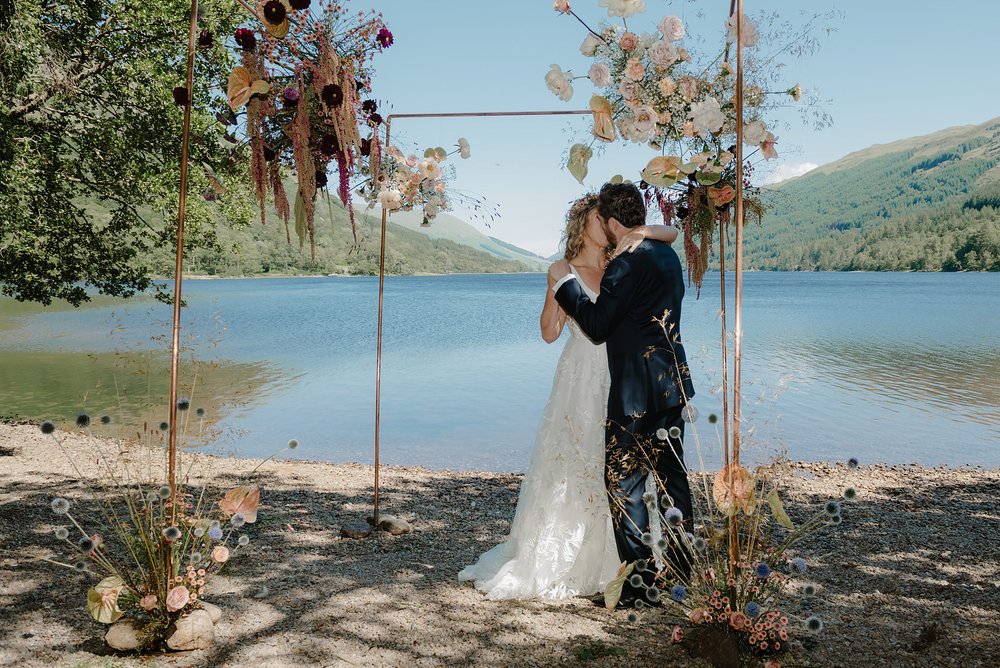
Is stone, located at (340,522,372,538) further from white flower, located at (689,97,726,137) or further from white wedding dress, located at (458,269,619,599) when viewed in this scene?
white flower, located at (689,97,726,137)

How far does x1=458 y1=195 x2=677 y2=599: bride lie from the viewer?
376cm

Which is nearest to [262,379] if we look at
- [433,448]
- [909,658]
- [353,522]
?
[433,448]

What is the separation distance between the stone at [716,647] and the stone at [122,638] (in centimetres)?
245

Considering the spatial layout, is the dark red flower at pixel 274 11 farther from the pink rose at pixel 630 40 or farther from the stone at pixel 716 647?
the stone at pixel 716 647

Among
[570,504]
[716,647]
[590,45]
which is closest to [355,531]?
[570,504]

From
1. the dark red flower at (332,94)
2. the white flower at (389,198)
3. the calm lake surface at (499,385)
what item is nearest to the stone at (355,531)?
the calm lake surface at (499,385)

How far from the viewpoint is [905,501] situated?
6.47 m

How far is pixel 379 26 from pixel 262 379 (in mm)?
15912

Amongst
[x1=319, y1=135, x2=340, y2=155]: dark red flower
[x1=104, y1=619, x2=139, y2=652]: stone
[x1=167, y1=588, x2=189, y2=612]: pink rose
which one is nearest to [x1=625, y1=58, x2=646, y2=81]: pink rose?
[x1=319, y1=135, x2=340, y2=155]: dark red flower

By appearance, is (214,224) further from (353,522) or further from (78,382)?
(78,382)

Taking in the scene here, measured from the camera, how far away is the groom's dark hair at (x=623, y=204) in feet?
11.8

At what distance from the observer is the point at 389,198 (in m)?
4.90

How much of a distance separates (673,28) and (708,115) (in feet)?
1.68

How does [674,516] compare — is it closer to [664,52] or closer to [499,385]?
[664,52]
